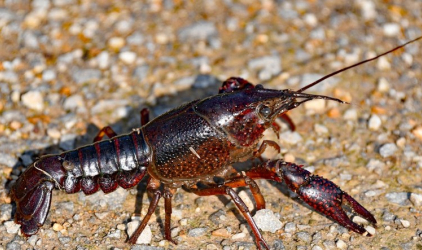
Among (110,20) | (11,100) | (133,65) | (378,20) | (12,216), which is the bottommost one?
(12,216)

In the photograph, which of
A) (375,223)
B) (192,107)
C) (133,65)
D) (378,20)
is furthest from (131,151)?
(378,20)

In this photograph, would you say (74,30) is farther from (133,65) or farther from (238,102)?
(238,102)

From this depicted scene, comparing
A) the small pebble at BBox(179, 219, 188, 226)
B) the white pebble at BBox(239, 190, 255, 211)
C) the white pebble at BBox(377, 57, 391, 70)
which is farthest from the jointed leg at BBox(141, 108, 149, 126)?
the white pebble at BBox(377, 57, 391, 70)

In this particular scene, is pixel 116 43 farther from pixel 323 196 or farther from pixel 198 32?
pixel 323 196

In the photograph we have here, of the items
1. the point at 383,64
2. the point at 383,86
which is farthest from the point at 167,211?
the point at 383,64

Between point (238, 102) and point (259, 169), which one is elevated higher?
point (238, 102)

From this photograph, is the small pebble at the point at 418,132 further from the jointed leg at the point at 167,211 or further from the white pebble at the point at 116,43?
the white pebble at the point at 116,43
